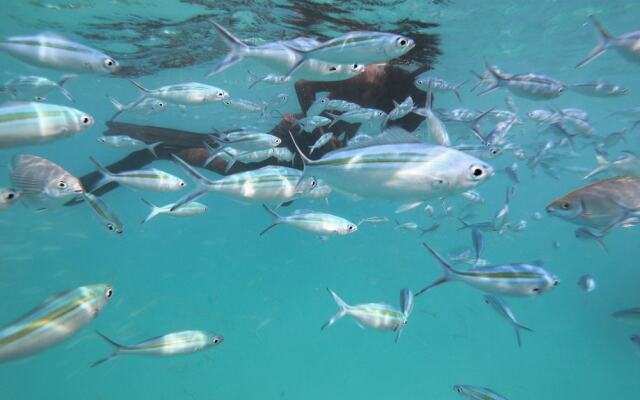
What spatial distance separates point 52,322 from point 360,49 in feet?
11.7

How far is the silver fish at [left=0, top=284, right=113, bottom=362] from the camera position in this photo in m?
2.54

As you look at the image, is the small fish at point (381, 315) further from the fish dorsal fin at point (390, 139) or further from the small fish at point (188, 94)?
the small fish at point (188, 94)

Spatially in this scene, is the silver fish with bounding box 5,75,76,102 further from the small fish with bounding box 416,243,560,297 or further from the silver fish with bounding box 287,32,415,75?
the small fish with bounding box 416,243,560,297

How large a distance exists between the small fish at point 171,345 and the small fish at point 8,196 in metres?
1.90

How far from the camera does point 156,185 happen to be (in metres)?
4.97

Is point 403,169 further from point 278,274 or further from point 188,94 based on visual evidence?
point 278,274

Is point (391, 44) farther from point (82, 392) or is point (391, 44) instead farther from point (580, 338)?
point (580, 338)

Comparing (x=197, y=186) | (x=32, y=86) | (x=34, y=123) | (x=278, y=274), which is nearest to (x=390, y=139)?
(x=197, y=186)

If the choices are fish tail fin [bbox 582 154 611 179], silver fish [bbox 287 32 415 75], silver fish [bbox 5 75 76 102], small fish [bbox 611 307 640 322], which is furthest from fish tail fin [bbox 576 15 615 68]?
silver fish [bbox 5 75 76 102]

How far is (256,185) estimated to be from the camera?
390cm

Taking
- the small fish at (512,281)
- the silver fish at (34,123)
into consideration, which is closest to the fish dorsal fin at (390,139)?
the small fish at (512,281)

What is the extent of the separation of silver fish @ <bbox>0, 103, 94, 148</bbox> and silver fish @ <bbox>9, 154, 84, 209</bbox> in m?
0.71

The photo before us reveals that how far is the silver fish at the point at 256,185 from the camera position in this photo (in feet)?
12.2

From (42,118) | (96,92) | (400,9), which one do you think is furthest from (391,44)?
(96,92)
